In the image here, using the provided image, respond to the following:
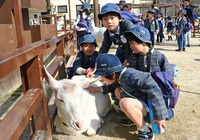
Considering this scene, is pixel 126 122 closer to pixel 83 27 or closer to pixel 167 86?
pixel 167 86

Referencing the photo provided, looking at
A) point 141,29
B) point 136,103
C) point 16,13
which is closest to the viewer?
point 16,13

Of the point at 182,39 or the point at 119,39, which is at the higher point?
the point at 119,39

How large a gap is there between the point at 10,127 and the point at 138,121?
1.39 m

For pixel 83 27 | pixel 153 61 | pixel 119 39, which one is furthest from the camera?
pixel 83 27

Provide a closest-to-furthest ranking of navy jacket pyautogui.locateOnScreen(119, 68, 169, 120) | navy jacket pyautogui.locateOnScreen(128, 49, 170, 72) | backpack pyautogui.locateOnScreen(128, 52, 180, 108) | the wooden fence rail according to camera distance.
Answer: the wooden fence rail, navy jacket pyautogui.locateOnScreen(119, 68, 169, 120), backpack pyautogui.locateOnScreen(128, 52, 180, 108), navy jacket pyautogui.locateOnScreen(128, 49, 170, 72)

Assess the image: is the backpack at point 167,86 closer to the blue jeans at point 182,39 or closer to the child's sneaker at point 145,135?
the child's sneaker at point 145,135

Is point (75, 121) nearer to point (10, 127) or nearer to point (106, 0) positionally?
point (10, 127)

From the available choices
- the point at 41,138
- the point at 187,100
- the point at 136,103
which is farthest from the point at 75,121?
the point at 187,100

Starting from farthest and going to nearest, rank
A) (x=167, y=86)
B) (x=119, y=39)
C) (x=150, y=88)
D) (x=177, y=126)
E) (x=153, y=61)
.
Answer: (x=119, y=39)
(x=177, y=126)
(x=153, y=61)
(x=167, y=86)
(x=150, y=88)

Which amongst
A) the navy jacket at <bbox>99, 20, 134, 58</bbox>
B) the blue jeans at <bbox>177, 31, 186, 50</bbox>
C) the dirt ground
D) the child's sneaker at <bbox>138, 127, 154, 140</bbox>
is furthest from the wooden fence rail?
the blue jeans at <bbox>177, 31, 186, 50</bbox>

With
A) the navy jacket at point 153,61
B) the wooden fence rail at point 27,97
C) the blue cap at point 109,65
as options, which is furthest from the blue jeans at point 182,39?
the wooden fence rail at point 27,97

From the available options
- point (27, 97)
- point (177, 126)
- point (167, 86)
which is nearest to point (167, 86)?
point (167, 86)

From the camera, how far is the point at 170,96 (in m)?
2.43

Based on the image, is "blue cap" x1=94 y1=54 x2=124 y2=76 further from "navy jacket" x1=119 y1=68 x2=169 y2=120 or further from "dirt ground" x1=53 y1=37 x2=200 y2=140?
"dirt ground" x1=53 y1=37 x2=200 y2=140
